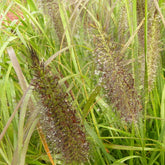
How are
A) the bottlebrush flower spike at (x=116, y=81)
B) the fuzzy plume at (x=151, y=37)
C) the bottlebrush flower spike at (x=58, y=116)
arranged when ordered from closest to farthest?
the bottlebrush flower spike at (x=58, y=116)
the bottlebrush flower spike at (x=116, y=81)
the fuzzy plume at (x=151, y=37)

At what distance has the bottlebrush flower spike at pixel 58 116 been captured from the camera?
0.63m

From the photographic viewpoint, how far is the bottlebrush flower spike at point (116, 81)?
729 mm

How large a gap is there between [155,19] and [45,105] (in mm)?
562

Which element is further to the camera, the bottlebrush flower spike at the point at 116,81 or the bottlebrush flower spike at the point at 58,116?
the bottlebrush flower spike at the point at 116,81

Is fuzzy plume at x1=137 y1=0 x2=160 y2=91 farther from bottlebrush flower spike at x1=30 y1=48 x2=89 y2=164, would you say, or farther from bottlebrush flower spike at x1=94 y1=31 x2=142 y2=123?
bottlebrush flower spike at x1=30 y1=48 x2=89 y2=164

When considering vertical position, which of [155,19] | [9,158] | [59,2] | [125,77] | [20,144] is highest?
[59,2]

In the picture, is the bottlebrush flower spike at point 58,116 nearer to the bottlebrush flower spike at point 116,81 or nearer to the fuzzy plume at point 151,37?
the bottlebrush flower spike at point 116,81

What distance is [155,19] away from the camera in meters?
0.91

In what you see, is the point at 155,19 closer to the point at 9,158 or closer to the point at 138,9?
the point at 138,9

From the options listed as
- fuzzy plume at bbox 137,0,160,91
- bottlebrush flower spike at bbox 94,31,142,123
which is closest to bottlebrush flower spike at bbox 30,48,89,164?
bottlebrush flower spike at bbox 94,31,142,123

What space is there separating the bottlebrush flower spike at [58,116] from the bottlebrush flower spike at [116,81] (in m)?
0.15

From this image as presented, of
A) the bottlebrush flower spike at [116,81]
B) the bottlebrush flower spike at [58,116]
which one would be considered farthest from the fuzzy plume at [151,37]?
the bottlebrush flower spike at [58,116]

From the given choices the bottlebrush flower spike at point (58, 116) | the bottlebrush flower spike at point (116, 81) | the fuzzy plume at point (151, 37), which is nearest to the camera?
the bottlebrush flower spike at point (58, 116)

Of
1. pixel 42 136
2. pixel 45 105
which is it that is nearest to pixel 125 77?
pixel 45 105
